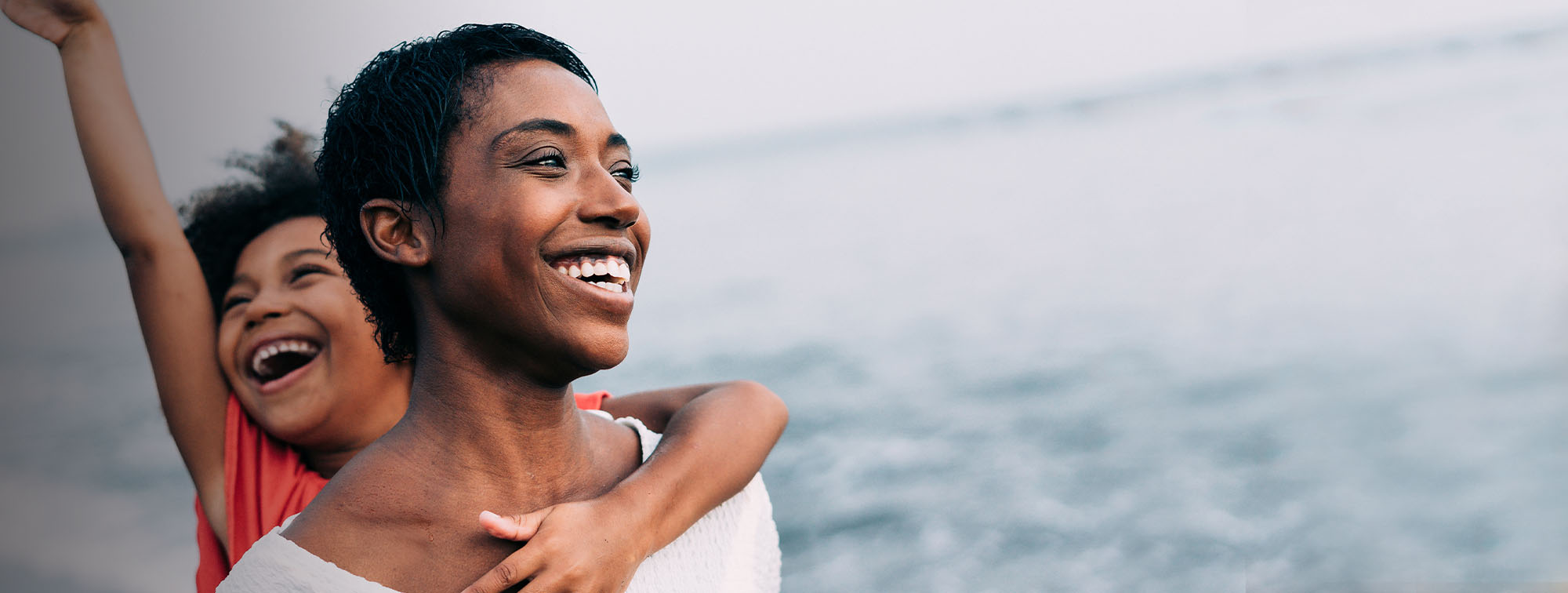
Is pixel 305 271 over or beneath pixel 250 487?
over

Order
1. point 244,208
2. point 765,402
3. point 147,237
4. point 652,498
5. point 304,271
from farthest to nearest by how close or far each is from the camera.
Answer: point 244,208
point 304,271
point 147,237
point 765,402
point 652,498

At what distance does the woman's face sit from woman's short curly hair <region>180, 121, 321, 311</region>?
1.19 m

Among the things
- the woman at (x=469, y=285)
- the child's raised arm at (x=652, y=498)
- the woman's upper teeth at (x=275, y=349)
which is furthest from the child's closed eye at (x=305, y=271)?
the woman at (x=469, y=285)

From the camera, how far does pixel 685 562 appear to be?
5.42 ft

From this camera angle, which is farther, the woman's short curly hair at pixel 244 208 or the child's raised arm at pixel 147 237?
the woman's short curly hair at pixel 244 208

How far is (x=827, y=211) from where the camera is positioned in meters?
14.1

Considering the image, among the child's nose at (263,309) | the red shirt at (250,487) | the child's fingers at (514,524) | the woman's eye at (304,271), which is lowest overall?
the red shirt at (250,487)

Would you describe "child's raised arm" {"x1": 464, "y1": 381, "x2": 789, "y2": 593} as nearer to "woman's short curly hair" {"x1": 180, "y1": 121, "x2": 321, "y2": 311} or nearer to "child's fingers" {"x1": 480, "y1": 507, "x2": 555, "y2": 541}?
"child's fingers" {"x1": 480, "y1": 507, "x2": 555, "y2": 541}

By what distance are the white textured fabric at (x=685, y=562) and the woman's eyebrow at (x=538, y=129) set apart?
551mm

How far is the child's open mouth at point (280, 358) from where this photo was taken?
7.49 feet

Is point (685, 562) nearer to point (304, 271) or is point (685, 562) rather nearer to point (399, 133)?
point (399, 133)

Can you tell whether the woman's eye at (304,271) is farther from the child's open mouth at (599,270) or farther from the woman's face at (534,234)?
the child's open mouth at (599,270)

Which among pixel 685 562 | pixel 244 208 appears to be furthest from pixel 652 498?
pixel 244 208

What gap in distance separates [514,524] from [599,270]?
1.10 ft
